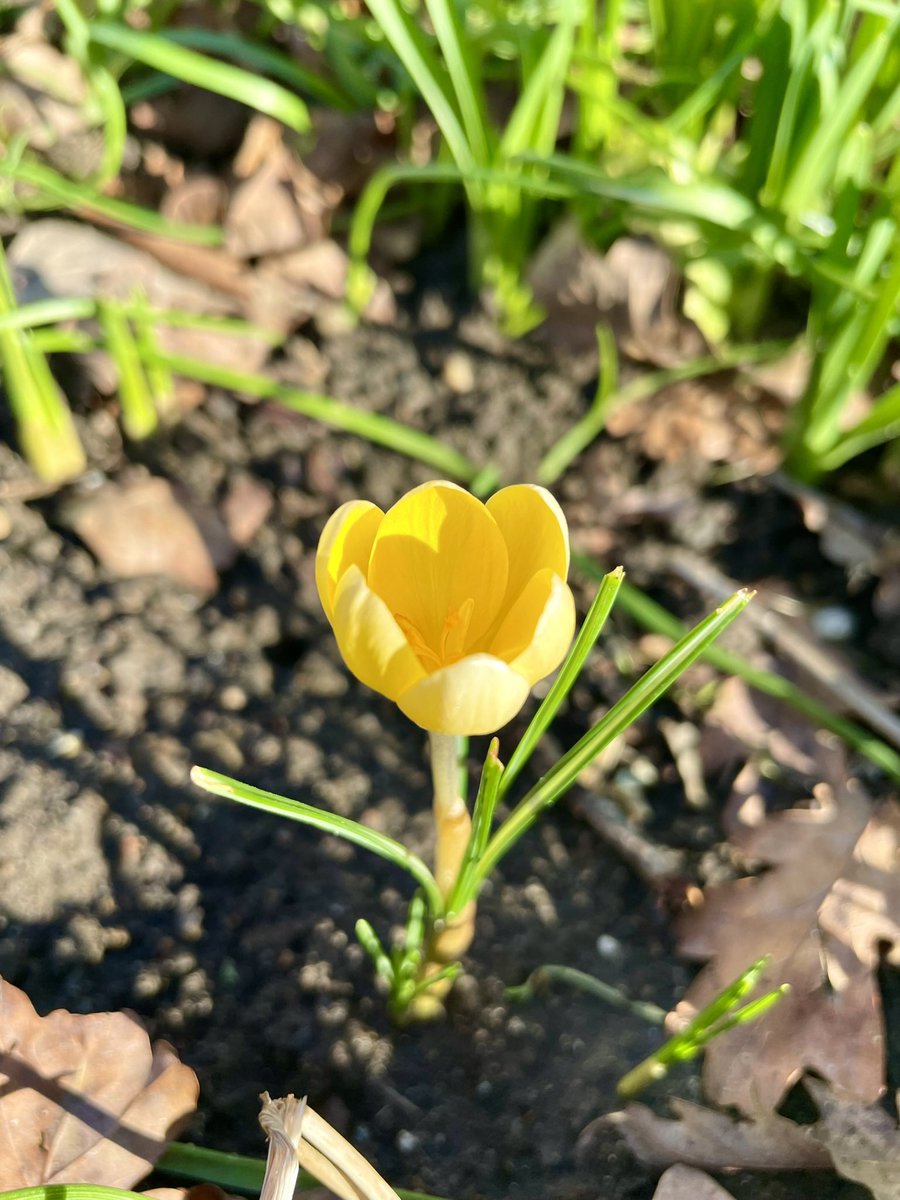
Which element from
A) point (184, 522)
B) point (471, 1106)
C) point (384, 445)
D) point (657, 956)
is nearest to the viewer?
point (471, 1106)

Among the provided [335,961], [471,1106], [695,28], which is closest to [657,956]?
[471,1106]

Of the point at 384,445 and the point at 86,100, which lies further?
the point at 86,100

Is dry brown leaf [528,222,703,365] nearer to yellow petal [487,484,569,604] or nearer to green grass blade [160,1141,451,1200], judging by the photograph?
yellow petal [487,484,569,604]

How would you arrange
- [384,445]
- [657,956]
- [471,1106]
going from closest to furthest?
[471,1106]
[657,956]
[384,445]

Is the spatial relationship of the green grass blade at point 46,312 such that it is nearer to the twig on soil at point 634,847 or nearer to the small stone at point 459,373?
the small stone at point 459,373

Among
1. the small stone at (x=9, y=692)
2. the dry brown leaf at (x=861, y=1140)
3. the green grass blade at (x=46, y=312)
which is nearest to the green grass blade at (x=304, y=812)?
the dry brown leaf at (x=861, y=1140)

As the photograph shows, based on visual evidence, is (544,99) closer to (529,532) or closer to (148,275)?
(148,275)

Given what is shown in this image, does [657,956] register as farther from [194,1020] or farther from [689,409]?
[689,409]

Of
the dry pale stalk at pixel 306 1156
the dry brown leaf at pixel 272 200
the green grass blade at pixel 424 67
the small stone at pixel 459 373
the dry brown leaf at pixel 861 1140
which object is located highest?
the green grass blade at pixel 424 67
